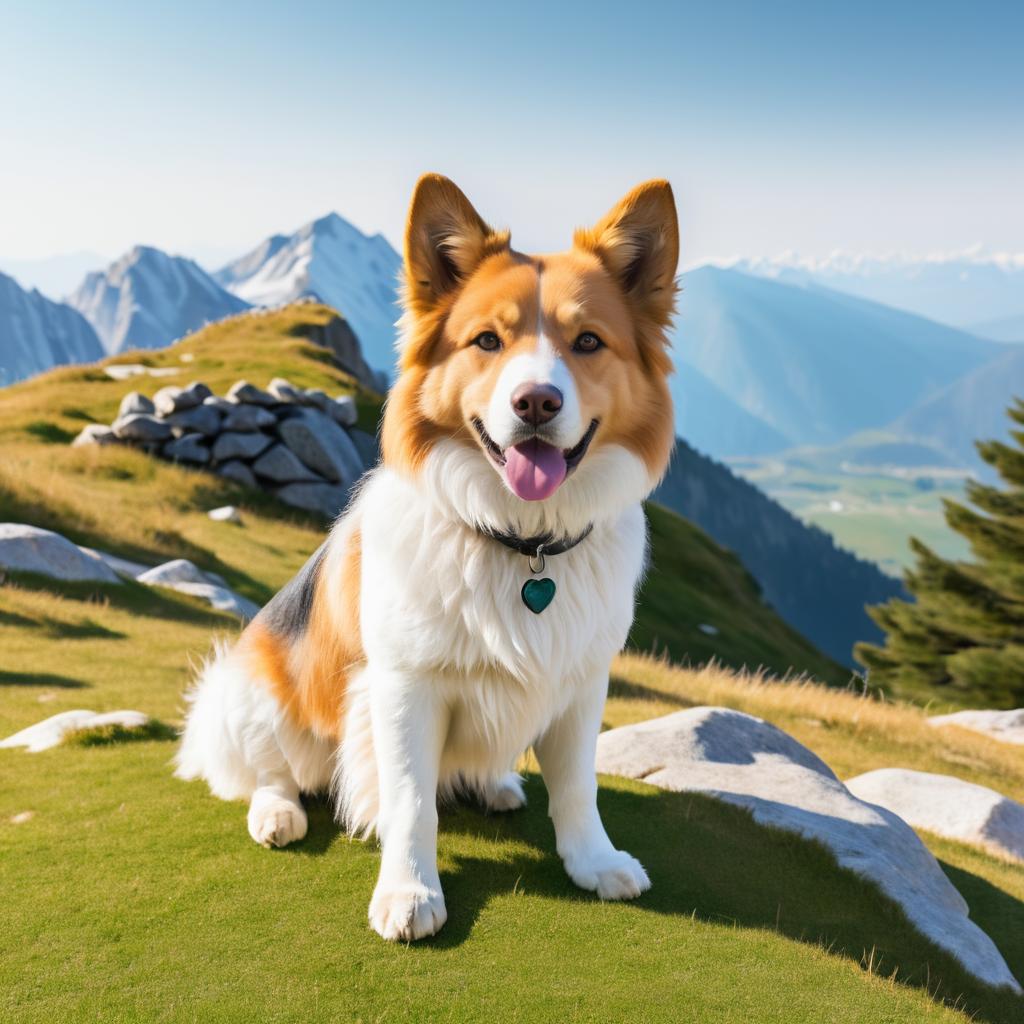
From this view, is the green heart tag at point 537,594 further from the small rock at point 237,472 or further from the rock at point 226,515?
the small rock at point 237,472

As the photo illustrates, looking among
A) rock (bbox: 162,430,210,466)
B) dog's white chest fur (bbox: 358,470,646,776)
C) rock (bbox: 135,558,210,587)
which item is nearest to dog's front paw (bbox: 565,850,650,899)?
→ dog's white chest fur (bbox: 358,470,646,776)

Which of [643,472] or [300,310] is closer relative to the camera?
[643,472]

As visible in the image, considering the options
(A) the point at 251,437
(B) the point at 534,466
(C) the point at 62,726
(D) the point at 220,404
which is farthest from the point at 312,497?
(B) the point at 534,466

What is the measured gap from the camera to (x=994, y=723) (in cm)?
1568

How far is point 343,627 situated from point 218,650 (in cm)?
163

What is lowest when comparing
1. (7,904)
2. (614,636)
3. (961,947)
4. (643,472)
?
(7,904)

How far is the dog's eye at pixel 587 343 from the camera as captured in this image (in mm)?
3893

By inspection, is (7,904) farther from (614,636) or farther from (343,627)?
(614,636)

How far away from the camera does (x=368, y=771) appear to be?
432 cm

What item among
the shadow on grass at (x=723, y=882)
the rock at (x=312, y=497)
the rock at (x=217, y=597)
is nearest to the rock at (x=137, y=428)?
the rock at (x=312, y=497)

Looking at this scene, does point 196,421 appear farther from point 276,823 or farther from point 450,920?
point 450,920

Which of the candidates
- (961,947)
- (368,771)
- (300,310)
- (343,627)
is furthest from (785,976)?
(300,310)

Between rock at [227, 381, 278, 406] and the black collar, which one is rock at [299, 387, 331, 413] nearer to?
rock at [227, 381, 278, 406]

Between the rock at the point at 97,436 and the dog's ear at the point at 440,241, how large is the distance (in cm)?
2292
